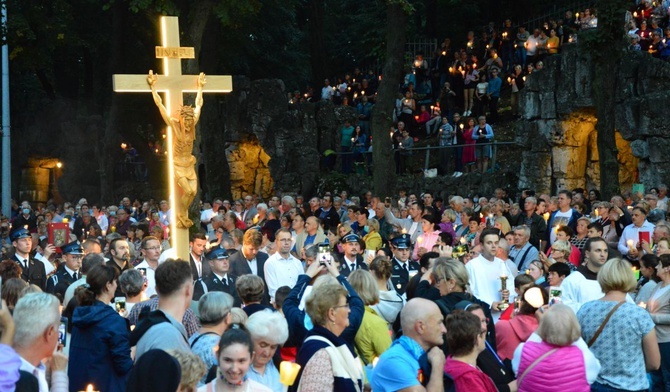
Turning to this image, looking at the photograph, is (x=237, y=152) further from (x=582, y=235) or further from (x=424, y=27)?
(x=582, y=235)

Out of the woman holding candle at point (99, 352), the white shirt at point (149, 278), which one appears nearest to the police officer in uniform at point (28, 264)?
the white shirt at point (149, 278)

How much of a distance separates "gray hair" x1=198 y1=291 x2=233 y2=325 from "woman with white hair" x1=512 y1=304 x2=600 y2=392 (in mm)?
2006

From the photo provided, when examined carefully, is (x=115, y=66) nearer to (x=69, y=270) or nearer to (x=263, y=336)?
(x=69, y=270)

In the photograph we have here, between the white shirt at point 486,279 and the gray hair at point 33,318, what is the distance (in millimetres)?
5961

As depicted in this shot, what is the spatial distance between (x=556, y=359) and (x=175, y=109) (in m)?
7.15

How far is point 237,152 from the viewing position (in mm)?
33656

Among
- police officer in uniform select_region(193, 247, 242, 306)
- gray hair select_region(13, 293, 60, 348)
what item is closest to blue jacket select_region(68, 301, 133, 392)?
gray hair select_region(13, 293, 60, 348)

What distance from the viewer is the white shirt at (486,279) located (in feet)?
35.4

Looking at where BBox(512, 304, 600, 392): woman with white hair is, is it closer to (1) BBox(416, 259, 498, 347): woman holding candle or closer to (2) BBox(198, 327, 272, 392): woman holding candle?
(1) BBox(416, 259, 498, 347): woman holding candle

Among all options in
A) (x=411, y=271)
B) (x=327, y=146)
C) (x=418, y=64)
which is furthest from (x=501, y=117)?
(x=411, y=271)

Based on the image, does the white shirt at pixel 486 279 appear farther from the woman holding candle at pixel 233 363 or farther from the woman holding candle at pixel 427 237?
the woman holding candle at pixel 233 363

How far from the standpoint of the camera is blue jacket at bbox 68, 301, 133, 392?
701 cm

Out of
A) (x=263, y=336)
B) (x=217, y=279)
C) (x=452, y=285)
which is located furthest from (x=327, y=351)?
(x=217, y=279)

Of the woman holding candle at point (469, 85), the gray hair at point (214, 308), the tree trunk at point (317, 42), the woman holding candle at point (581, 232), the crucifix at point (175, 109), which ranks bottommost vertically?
the gray hair at point (214, 308)
